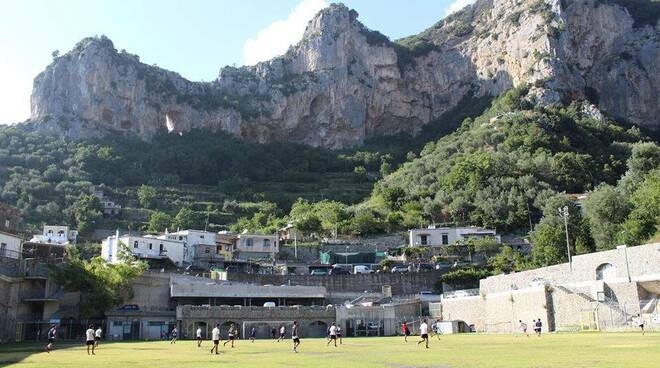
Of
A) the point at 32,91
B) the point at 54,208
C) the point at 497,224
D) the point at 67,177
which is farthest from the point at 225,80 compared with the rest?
the point at 497,224

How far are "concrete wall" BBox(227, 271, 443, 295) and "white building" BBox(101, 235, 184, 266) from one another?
46.0 ft

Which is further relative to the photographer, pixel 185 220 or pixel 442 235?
pixel 185 220

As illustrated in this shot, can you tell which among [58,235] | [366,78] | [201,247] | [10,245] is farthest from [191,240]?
[366,78]

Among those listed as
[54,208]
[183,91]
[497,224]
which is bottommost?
[497,224]

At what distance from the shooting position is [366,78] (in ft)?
547

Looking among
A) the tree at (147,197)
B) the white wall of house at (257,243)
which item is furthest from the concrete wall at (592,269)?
the tree at (147,197)

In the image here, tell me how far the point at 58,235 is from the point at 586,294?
70628mm

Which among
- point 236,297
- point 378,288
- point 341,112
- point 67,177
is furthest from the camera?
point 341,112

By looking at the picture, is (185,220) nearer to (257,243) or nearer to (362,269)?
(257,243)

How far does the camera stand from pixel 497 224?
8206cm

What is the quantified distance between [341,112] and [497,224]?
83625mm

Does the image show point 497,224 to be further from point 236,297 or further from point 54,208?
point 54,208

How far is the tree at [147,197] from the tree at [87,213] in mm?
8123

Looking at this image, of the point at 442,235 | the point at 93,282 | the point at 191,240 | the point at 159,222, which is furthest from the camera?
the point at 159,222
